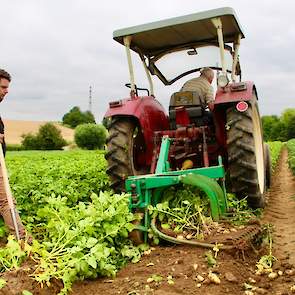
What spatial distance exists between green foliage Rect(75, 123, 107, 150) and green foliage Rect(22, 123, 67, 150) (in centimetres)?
215

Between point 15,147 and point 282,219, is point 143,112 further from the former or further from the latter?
point 15,147

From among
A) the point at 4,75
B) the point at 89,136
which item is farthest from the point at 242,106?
the point at 89,136

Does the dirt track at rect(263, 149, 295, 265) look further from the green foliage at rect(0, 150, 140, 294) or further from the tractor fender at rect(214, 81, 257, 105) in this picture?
the tractor fender at rect(214, 81, 257, 105)

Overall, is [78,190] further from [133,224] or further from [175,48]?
[175,48]

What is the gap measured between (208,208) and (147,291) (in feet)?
5.26

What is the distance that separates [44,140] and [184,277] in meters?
43.6

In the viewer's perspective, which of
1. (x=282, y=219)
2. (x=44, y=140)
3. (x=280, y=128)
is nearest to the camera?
→ (x=282, y=219)

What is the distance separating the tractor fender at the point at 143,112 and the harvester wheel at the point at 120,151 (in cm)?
13

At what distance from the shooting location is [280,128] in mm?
84688

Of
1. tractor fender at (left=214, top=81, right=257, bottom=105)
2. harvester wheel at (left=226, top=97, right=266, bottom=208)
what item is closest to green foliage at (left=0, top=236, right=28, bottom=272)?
harvester wheel at (left=226, top=97, right=266, bottom=208)

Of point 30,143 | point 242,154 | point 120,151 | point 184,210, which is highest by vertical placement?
point 30,143

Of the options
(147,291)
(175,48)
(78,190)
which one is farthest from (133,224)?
(175,48)

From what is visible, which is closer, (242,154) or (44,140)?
(242,154)

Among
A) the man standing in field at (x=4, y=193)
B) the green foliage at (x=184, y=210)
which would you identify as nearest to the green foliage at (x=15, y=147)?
the man standing in field at (x=4, y=193)
